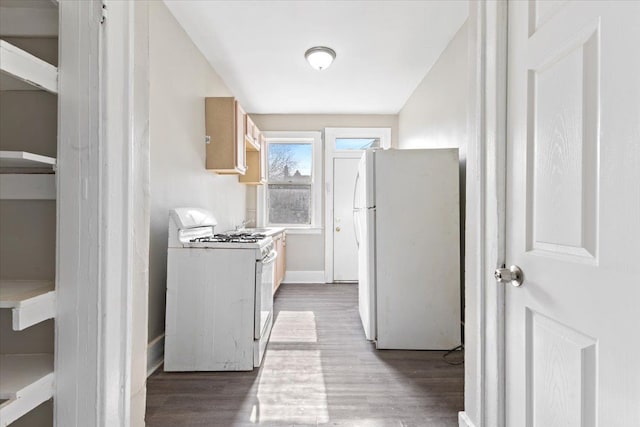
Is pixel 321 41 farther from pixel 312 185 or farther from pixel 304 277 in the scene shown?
pixel 304 277

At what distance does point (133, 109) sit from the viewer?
3.05ft

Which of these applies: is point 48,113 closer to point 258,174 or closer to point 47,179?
point 47,179

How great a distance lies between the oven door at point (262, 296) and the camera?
89.1 inches

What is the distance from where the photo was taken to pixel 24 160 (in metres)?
0.72

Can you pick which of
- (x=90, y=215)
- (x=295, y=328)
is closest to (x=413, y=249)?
(x=295, y=328)

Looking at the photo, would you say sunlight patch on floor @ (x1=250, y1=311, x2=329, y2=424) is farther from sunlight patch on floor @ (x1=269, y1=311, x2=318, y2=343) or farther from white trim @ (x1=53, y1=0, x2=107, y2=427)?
white trim @ (x1=53, y1=0, x2=107, y2=427)

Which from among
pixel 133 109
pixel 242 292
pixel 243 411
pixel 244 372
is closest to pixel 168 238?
pixel 242 292

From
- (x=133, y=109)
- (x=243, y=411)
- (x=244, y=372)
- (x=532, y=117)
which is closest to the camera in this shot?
(x=133, y=109)

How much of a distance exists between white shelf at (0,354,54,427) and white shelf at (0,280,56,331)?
13 cm

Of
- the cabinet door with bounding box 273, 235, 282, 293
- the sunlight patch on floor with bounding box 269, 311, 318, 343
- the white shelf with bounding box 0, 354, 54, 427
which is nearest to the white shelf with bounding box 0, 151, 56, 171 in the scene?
the white shelf with bounding box 0, 354, 54, 427

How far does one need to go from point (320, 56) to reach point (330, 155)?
2.20m

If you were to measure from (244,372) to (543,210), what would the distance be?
6.70 ft

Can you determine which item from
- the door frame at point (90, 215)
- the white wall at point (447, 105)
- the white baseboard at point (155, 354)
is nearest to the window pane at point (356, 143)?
the white wall at point (447, 105)

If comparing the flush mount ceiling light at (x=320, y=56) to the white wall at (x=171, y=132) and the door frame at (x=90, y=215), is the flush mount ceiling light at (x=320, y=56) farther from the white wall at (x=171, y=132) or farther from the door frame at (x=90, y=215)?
the door frame at (x=90, y=215)
